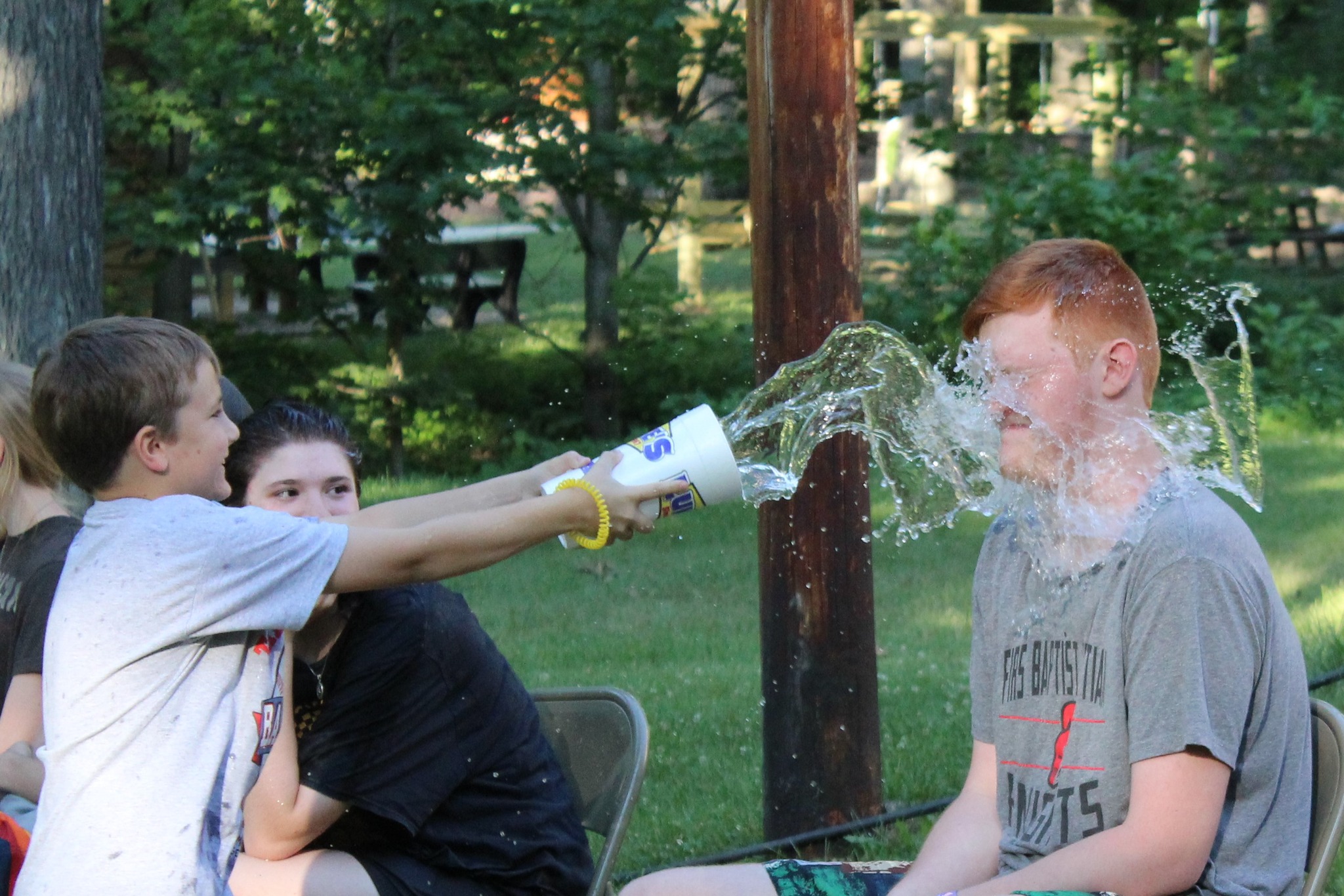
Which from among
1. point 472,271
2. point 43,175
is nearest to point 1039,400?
point 43,175

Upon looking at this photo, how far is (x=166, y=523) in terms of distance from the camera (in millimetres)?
2176

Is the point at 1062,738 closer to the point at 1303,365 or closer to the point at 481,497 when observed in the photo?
the point at 481,497

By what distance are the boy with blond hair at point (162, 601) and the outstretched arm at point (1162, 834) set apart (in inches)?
41.1

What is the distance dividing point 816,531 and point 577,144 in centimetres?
627

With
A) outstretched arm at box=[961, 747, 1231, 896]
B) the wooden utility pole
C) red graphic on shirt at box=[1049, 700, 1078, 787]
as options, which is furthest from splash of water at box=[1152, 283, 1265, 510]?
the wooden utility pole

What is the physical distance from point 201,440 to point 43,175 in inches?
126

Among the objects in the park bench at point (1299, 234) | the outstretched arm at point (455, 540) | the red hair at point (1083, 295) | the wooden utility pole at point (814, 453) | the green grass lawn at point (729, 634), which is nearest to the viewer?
the outstretched arm at point (455, 540)

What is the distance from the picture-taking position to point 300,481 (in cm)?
279

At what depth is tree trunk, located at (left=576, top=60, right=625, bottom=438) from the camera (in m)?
10.9

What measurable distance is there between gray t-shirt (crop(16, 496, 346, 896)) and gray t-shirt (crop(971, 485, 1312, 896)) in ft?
3.90

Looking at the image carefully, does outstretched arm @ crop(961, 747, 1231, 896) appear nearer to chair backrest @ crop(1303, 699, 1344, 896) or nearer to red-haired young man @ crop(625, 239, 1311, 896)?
red-haired young man @ crop(625, 239, 1311, 896)

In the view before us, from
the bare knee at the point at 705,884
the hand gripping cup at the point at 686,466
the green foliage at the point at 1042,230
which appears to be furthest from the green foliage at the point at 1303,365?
the bare knee at the point at 705,884

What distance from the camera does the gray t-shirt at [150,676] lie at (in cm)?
215

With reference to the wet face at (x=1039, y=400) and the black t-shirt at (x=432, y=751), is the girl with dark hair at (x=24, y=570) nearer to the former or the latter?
the black t-shirt at (x=432, y=751)
